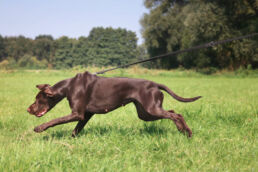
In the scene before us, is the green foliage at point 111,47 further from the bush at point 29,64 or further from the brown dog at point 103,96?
the brown dog at point 103,96

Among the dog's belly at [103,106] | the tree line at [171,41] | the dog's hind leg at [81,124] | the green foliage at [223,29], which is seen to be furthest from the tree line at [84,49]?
the dog's belly at [103,106]

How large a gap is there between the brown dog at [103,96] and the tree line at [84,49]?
2260 inches

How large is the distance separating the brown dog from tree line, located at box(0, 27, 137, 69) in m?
57.4

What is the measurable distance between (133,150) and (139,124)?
1.37 m

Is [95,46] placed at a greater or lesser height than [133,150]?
greater

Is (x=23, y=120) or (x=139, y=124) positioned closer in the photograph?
(x=139, y=124)

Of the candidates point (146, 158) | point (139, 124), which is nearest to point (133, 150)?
point (146, 158)

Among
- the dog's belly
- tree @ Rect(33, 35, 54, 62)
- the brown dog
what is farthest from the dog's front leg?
tree @ Rect(33, 35, 54, 62)

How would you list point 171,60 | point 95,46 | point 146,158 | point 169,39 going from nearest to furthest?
point 146,158 < point 169,39 < point 171,60 < point 95,46

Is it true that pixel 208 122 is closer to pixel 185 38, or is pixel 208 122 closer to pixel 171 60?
pixel 185 38

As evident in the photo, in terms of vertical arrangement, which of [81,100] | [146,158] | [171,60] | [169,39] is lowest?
[146,158]

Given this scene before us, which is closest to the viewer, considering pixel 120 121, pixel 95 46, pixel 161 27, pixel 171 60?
pixel 120 121

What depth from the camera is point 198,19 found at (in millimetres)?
22094

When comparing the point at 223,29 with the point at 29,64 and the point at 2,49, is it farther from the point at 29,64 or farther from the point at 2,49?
the point at 2,49
